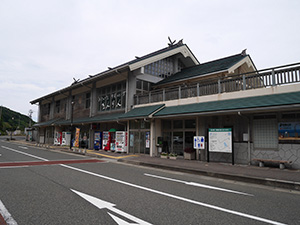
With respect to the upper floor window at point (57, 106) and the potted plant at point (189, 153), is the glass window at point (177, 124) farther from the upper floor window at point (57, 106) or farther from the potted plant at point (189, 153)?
the upper floor window at point (57, 106)

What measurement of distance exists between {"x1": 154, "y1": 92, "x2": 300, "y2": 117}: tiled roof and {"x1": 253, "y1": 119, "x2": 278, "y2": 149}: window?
130 centimetres

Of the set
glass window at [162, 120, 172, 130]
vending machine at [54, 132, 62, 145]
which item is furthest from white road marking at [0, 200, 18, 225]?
vending machine at [54, 132, 62, 145]

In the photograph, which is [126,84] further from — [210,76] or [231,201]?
[231,201]

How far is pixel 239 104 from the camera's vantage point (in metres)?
10.4

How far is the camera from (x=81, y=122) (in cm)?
2134

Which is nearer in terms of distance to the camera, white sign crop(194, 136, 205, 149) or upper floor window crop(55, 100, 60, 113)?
white sign crop(194, 136, 205, 149)

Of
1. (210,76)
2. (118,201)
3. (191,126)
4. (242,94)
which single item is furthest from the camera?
(210,76)

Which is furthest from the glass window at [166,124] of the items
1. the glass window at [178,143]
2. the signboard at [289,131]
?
the signboard at [289,131]

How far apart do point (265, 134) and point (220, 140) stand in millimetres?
2259

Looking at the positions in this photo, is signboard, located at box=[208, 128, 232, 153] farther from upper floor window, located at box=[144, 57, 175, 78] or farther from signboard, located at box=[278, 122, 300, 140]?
upper floor window, located at box=[144, 57, 175, 78]

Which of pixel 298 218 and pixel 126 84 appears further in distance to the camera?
pixel 126 84

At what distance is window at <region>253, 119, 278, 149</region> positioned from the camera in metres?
10.2

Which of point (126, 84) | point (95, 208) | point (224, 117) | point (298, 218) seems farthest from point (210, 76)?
point (95, 208)

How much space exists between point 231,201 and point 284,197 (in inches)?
71.8
